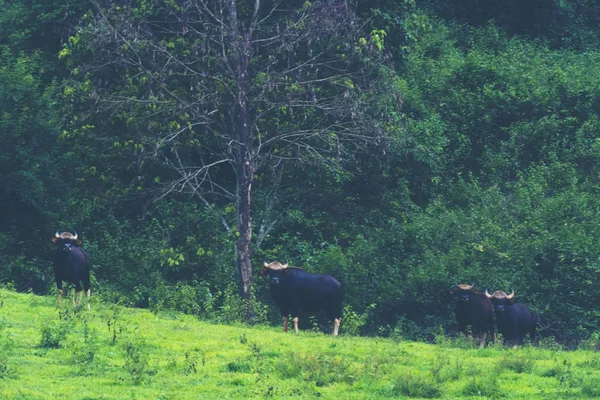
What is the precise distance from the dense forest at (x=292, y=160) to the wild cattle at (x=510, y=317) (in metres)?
1.71

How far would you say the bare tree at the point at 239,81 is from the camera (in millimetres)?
27094

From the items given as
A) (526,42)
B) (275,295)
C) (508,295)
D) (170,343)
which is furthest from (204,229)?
(526,42)

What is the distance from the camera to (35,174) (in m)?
32.8

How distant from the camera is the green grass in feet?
52.4

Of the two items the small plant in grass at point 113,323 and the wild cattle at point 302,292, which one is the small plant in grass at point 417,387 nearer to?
the small plant in grass at point 113,323

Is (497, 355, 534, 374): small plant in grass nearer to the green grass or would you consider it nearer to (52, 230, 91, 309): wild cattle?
the green grass

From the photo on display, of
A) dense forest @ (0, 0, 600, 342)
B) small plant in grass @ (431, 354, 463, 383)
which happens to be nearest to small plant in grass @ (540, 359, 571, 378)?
small plant in grass @ (431, 354, 463, 383)

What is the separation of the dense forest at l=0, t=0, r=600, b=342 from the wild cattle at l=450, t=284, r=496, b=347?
1.57 m

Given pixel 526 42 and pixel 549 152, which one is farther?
pixel 526 42

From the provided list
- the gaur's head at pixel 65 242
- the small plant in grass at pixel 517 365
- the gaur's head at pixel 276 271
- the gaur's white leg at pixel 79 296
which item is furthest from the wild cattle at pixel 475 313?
the gaur's head at pixel 65 242

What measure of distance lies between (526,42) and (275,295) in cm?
1989

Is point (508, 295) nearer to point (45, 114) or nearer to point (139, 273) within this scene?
point (139, 273)

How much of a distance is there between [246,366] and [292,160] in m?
12.3

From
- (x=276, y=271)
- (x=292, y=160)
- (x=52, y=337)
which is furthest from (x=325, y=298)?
(x=52, y=337)
